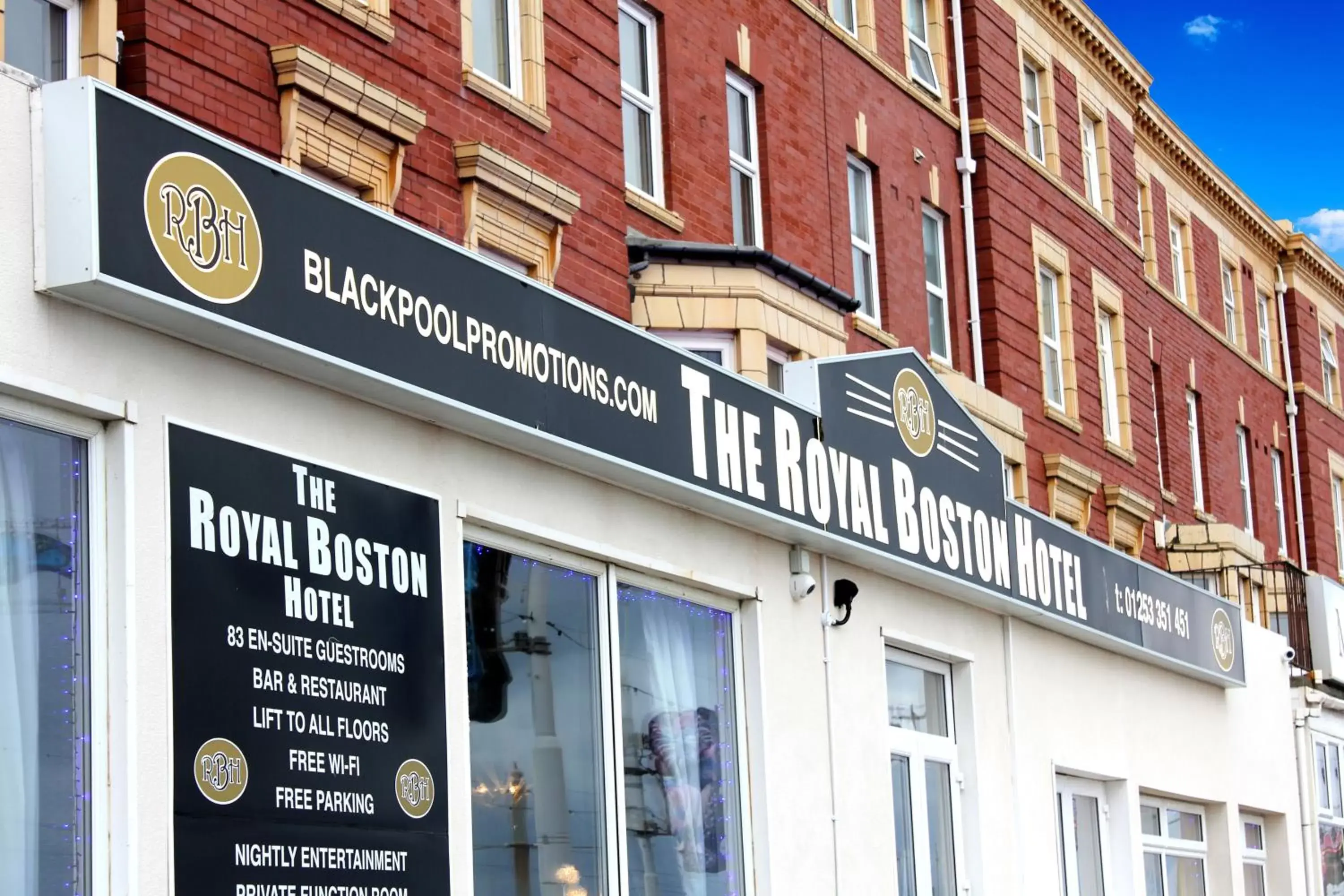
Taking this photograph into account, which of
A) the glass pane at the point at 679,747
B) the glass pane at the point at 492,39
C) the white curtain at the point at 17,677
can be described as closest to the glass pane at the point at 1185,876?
the glass pane at the point at 679,747

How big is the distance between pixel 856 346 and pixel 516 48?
6609 millimetres

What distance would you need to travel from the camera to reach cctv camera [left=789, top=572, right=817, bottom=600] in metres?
16.2

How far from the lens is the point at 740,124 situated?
69.0ft

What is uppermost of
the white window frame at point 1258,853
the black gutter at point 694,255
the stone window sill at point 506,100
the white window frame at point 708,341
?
the stone window sill at point 506,100

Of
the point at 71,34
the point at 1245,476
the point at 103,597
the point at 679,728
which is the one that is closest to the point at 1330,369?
the point at 1245,476

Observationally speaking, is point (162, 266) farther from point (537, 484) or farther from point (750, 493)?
point (750, 493)

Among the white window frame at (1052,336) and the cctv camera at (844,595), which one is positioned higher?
the white window frame at (1052,336)

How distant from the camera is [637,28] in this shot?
1961 centimetres

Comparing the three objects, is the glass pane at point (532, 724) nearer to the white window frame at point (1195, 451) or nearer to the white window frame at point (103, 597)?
the white window frame at point (103, 597)

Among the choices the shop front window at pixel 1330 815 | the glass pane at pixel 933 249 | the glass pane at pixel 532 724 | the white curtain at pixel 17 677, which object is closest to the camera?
the white curtain at pixel 17 677

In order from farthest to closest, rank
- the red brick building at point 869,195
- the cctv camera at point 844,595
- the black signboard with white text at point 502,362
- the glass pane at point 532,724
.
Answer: the cctv camera at point 844,595, the red brick building at point 869,195, the glass pane at point 532,724, the black signboard with white text at point 502,362

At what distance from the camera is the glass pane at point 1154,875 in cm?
2336

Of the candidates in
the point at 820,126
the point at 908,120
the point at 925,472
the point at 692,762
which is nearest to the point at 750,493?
the point at 692,762

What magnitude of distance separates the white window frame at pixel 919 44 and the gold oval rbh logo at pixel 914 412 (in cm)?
813
